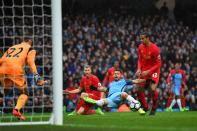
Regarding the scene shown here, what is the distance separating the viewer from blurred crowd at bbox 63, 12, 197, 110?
88.6 feet

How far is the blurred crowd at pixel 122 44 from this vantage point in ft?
88.6

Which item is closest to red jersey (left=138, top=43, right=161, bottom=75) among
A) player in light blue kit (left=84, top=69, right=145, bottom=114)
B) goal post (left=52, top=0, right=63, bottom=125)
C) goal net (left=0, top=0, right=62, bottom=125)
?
player in light blue kit (left=84, top=69, right=145, bottom=114)

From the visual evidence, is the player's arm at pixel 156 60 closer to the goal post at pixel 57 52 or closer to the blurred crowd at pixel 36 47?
the blurred crowd at pixel 36 47

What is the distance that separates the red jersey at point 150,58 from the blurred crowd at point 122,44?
790cm

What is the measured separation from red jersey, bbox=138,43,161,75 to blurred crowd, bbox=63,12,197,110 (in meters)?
7.90

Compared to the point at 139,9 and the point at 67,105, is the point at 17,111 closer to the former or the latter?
the point at 67,105

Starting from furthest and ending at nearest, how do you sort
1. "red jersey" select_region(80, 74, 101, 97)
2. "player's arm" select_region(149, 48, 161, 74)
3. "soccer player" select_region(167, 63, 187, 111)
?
"soccer player" select_region(167, 63, 187, 111), "red jersey" select_region(80, 74, 101, 97), "player's arm" select_region(149, 48, 161, 74)

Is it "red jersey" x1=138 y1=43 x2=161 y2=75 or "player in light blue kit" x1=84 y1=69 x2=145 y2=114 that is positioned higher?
"red jersey" x1=138 y1=43 x2=161 y2=75

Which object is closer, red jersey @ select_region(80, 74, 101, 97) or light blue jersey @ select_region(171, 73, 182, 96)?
red jersey @ select_region(80, 74, 101, 97)

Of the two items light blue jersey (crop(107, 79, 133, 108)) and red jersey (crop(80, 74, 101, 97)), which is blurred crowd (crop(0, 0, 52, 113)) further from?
light blue jersey (crop(107, 79, 133, 108))

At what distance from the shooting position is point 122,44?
98.1 feet

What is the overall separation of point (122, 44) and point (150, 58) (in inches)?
513

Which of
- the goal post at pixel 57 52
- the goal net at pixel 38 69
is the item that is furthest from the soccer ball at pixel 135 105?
the goal post at pixel 57 52

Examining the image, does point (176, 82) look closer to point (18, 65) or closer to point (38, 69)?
point (38, 69)
